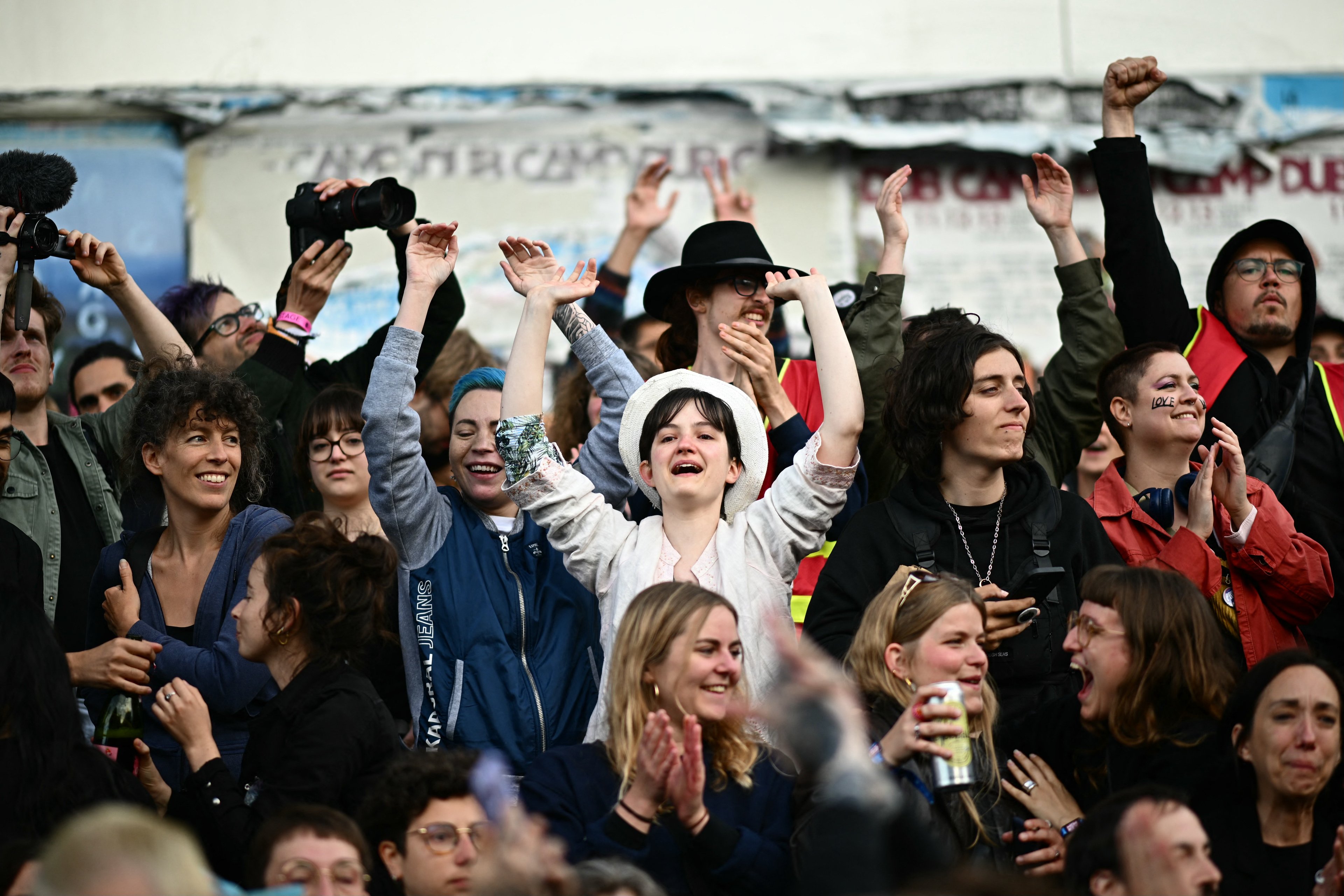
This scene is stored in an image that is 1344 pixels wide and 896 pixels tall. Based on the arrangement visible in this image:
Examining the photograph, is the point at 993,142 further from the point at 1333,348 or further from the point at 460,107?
the point at 460,107

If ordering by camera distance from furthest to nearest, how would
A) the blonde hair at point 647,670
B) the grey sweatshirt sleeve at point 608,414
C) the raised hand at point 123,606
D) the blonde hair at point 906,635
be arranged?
the grey sweatshirt sleeve at point 608,414
the raised hand at point 123,606
the blonde hair at point 906,635
the blonde hair at point 647,670

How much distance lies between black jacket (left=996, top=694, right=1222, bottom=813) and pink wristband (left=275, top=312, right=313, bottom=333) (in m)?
2.66

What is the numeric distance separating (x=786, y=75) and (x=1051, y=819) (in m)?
5.36

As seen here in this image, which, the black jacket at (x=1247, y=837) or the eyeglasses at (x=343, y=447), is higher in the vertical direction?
the eyeglasses at (x=343, y=447)

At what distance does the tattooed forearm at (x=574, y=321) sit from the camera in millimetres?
4672

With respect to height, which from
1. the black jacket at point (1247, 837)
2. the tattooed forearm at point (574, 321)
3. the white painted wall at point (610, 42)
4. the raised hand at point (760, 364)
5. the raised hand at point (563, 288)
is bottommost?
the black jacket at point (1247, 837)

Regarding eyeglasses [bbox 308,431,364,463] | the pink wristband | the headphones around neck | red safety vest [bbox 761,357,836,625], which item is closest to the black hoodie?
the headphones around neck

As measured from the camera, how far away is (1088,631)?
12.6 feet

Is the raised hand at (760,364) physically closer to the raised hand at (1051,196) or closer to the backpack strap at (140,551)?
the raised hand at (1051,196)

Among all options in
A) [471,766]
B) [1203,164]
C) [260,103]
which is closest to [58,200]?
[471,766]

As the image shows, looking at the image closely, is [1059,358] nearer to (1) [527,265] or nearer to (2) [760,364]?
(2) [760,364]

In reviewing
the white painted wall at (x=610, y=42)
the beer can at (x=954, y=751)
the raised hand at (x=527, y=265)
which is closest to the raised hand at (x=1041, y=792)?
the beer can at (x=954, y=751)

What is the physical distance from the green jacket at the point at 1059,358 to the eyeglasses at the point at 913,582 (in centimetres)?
86

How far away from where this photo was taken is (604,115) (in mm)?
8203
